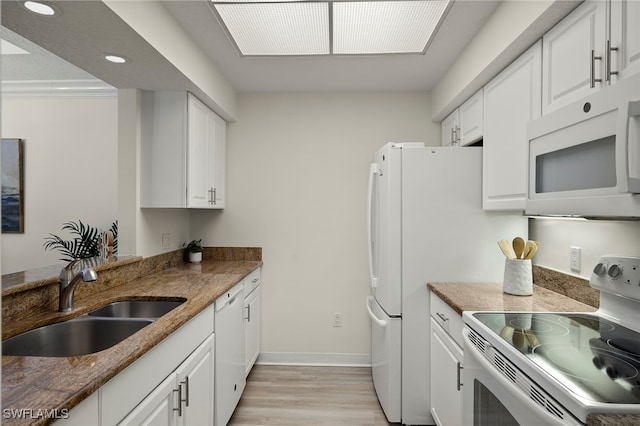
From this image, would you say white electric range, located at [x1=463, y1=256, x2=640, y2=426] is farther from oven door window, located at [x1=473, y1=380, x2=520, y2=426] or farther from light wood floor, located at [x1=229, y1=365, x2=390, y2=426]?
light wood floor, located at [x1=229, y1=365, x2=390, y2=426]

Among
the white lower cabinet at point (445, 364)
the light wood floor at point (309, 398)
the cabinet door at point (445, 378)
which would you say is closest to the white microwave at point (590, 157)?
the white lower cabinet at point (445, 364)

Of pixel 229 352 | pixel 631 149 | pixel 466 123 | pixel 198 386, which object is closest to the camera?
pixel 631 149

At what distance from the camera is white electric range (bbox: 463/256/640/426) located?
3.22 feet

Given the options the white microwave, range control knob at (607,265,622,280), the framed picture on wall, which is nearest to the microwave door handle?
the white microwave

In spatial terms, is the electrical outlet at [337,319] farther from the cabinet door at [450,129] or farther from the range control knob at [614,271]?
the range control knob at [614,271]

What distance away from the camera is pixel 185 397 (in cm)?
160

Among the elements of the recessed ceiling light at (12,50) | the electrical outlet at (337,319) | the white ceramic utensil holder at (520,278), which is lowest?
the electrical outlet at (337,319)

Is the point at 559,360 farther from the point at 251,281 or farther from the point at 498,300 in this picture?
the point at 251,281

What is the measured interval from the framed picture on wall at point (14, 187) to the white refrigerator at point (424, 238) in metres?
3.12

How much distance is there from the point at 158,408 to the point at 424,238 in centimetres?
173

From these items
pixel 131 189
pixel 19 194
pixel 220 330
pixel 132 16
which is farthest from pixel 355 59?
pixel 19 194

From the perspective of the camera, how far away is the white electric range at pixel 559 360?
983 millimetres

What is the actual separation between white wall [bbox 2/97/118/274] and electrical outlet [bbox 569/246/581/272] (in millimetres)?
3420

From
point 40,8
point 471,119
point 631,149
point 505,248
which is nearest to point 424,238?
point 505,248
